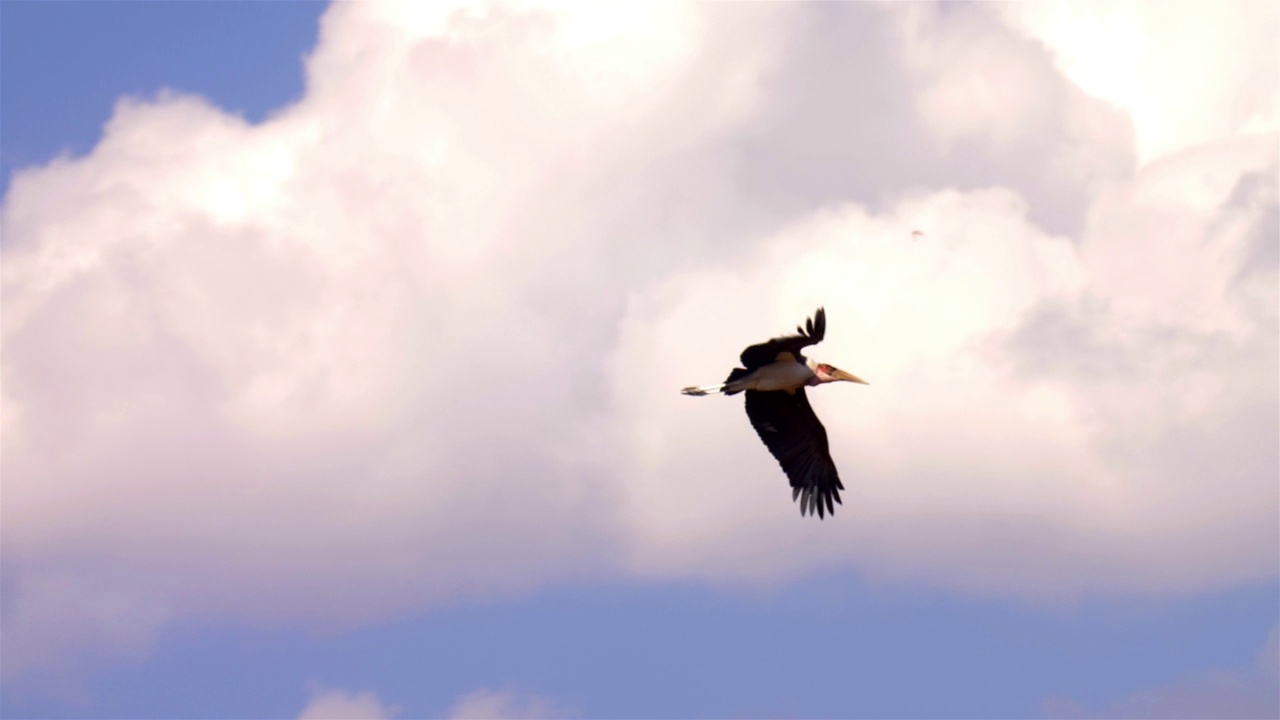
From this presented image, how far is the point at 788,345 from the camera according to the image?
2106 inches

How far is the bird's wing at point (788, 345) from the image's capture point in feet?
170

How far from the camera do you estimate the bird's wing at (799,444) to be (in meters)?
58.4

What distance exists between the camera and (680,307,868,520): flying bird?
186ft

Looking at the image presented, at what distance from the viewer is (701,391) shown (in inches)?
2228

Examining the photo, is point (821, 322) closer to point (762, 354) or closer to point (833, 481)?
point (762, 354)

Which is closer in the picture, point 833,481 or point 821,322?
point 821,322

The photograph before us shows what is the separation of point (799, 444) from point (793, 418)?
0.96m

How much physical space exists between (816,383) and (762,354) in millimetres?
4235

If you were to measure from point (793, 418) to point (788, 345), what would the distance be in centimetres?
555

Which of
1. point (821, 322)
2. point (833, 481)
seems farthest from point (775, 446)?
point (821, 322)

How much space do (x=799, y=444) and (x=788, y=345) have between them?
6.39 meters

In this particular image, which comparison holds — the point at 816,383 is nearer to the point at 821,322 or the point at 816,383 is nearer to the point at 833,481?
the point at 833,481

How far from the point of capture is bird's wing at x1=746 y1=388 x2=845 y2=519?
58.4m

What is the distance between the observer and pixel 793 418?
5866cm
